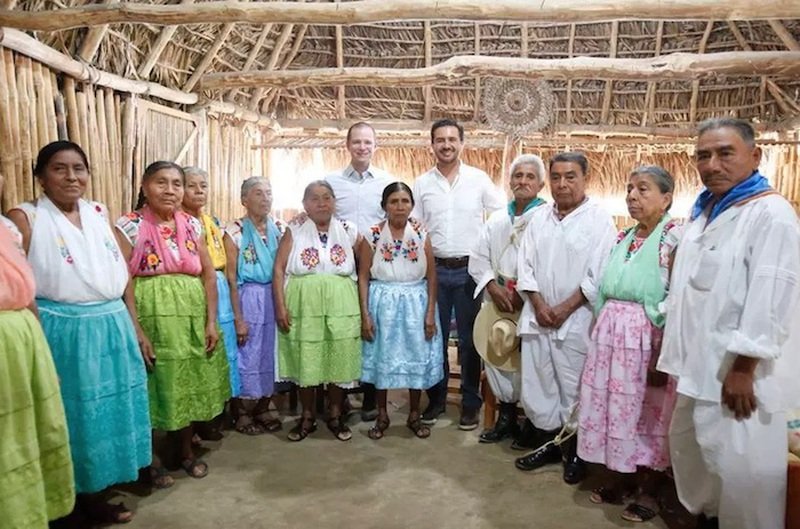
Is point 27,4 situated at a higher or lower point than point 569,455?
higher

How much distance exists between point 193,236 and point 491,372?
1.96 m

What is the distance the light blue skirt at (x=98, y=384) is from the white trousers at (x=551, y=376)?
209 centimetres

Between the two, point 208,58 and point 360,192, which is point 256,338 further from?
point 208,58

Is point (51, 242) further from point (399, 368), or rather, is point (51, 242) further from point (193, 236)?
point (399, 368)

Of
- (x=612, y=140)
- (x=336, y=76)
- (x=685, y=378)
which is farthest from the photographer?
(x=612, y=140)

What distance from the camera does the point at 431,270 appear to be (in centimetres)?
397

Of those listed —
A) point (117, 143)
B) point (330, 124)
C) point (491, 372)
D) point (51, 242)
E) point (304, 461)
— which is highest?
point (330, 124)

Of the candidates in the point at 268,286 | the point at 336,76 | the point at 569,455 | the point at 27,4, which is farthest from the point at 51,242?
the point at 336,76

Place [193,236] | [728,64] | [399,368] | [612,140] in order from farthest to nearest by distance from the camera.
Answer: [612,140], [728,64], [399,368], [193,236]

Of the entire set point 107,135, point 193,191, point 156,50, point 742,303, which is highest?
point 156,50

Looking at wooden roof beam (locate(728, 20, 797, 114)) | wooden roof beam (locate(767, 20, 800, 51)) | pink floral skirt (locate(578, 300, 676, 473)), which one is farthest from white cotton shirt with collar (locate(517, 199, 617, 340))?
wooden roof beam (locate(728, 20, 797, 114))

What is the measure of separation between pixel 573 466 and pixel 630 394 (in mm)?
671

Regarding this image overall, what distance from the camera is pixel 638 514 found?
2.98 meters

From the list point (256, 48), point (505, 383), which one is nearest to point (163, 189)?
point (505, 383)
